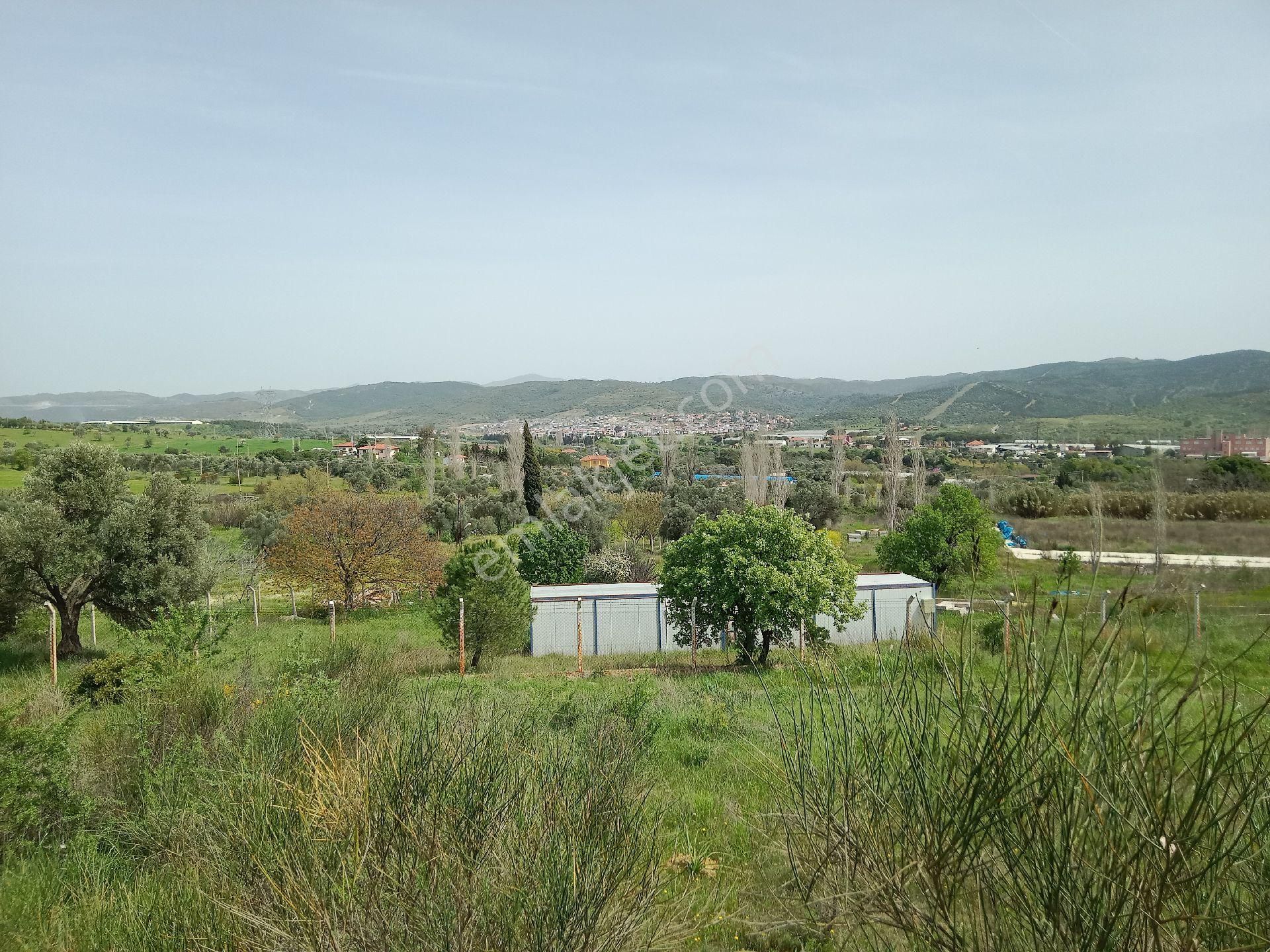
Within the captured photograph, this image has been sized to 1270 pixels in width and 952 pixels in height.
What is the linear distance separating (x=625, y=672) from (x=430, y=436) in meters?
38.8

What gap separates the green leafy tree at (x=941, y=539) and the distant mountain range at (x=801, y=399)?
3631 mm

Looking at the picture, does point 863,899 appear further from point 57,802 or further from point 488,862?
point 57,802

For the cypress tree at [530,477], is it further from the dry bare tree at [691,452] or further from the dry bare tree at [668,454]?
the dry bare tree at [691,452]

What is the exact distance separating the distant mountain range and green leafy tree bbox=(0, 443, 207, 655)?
1337 centimetres

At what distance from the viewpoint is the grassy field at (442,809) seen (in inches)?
89.7

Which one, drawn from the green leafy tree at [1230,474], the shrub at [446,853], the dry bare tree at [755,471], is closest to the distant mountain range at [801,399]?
the green leafy tree at [1230,474]

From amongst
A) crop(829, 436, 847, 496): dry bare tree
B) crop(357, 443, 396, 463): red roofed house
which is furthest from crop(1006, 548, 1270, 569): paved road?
crop(357, 443, 396, 463): red roofed house

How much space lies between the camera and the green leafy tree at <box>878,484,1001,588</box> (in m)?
20.4

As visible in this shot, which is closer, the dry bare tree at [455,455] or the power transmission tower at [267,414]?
the dry bare tree at [455,455]

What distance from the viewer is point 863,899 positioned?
2.27 meters

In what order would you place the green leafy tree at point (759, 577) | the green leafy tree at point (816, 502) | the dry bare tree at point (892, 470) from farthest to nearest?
1. the green leafy tree at point (816, 502)
2. the dry bare tree at point (892, 470)
3. the green leafy tree at point (759, 577)

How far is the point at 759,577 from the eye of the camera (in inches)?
507

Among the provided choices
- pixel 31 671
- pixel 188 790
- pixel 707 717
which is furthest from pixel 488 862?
pixel 31 671

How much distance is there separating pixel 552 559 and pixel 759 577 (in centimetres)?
1185
